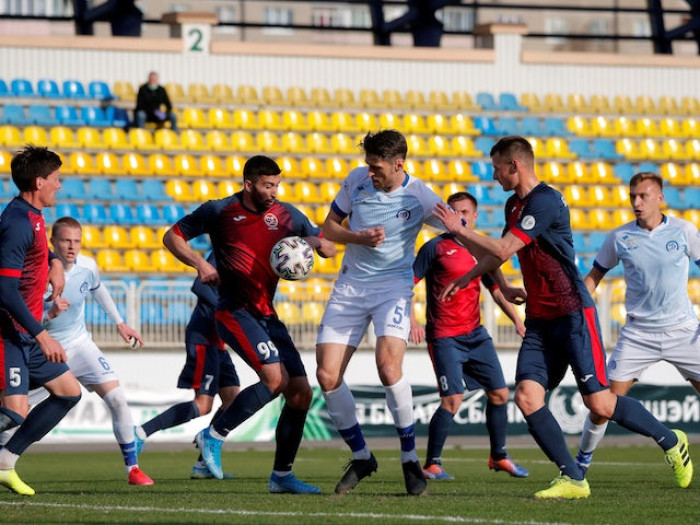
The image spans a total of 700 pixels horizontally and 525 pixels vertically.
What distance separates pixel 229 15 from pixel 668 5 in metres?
16.8

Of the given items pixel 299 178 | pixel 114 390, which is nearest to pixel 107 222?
pixel 299 178

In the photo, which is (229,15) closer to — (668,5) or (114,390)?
(668,5)

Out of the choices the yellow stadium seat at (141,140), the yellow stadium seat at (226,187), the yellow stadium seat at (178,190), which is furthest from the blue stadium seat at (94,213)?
the yellow stadium seat at (226,187)

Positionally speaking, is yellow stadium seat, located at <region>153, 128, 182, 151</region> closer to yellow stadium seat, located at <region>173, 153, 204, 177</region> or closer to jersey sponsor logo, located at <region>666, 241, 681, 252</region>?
yellow stadium seat, located at <region>173, 153, 204, 177</region>

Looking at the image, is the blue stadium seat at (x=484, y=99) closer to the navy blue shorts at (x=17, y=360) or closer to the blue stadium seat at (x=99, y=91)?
the blue stadium seat at (x=99, y=91)

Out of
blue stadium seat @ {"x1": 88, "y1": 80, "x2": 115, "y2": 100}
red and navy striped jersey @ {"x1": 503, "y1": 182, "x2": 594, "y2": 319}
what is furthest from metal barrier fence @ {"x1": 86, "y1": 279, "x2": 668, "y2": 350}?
red and navy striped jersey @ {"x1": 503, "y1": 182, "x2": 594, "y2": 319}

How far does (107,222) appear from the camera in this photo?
77.3 feet

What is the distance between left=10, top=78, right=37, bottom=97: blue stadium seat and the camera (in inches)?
996

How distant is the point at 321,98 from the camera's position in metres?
27.1

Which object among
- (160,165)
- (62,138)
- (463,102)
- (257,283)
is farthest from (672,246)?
(463,102)

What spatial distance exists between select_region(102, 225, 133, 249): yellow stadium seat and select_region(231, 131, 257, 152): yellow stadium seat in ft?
10.3

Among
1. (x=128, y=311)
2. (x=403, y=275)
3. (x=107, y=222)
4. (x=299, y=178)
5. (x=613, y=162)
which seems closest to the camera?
(x=403, y=275)

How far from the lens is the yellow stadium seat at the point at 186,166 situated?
24.8 meters

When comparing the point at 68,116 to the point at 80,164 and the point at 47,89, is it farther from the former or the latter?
the point at 80,164
